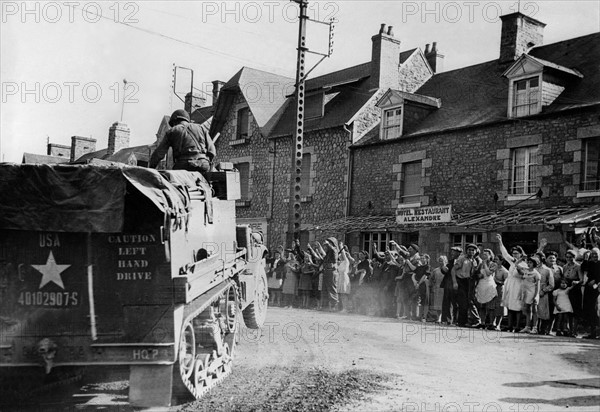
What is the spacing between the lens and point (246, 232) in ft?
34.1

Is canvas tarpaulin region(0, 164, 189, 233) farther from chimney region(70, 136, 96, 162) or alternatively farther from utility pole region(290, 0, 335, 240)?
chimney region(70, 136, 96, 162)

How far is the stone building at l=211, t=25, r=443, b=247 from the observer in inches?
979

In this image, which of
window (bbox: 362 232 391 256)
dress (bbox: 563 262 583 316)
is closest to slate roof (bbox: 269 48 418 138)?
window (bbox: 362 232 391 256)

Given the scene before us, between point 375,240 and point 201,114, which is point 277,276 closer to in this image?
point 375,240

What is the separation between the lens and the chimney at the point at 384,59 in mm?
25219

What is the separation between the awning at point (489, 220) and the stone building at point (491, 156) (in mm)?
37

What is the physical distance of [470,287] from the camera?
563 inches

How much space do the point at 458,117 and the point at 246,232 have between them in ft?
41.9

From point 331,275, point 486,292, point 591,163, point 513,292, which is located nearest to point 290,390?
point 513,292

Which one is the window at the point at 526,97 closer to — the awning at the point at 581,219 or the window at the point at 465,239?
the window at the point at 465,239

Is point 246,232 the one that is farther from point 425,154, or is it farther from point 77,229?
point 425,154

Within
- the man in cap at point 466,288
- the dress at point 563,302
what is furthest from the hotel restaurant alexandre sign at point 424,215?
the dress at point 563,302

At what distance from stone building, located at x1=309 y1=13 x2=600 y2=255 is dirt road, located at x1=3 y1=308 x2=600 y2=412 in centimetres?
585

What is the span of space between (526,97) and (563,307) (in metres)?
8.17
